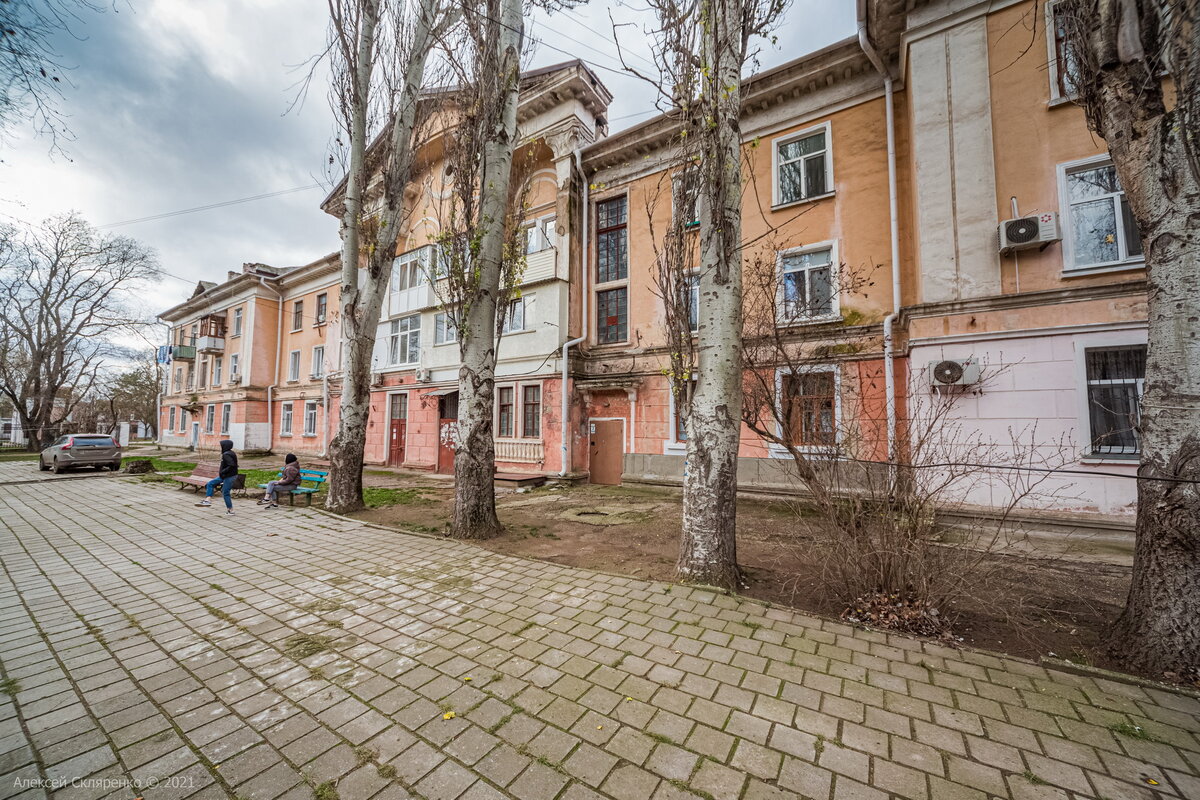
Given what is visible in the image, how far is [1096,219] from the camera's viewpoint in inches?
286

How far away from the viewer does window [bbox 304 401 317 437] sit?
2312 cm

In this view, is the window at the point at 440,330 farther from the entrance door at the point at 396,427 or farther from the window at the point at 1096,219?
the window at the point at 1096,219

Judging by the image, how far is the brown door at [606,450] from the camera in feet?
43.8

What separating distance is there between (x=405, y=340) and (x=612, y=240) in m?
10.1

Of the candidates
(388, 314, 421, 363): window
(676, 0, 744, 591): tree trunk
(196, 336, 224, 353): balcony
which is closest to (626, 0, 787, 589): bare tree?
(676, 0, 744, 591): tree trunk

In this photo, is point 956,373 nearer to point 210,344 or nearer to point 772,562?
point 772,562

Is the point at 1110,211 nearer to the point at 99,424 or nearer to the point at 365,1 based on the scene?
the point at 365,1

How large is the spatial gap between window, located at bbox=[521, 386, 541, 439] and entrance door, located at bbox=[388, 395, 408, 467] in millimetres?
6540

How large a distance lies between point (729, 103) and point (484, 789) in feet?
19.7

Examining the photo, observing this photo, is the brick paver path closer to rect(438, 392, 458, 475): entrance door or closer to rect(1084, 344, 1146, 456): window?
rect(1084, 344, 1146, 456): window

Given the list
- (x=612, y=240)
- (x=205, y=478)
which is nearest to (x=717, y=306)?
(x=612, y=240)

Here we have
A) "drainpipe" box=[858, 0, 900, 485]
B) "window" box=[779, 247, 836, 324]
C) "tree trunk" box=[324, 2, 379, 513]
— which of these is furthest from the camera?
"window" box=[779, 247, 836, 324]

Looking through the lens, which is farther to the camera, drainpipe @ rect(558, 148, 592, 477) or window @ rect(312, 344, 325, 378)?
window @ rect(312, 344, 325, 378)

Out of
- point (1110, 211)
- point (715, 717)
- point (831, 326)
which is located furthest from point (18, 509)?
point (1110, 211)
